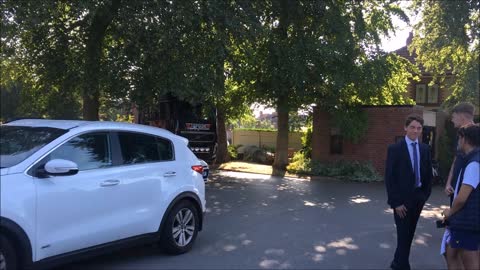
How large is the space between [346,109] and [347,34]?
3.06 metres

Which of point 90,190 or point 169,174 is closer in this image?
point 90,190

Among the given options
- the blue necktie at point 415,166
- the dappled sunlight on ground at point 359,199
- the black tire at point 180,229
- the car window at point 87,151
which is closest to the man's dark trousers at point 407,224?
the blue necktie at point 415,166

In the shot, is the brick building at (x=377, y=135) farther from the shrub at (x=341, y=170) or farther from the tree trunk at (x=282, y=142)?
the tree trunk at (x=282, y=142)

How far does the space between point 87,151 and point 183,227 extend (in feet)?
5.98

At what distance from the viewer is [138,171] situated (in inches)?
244

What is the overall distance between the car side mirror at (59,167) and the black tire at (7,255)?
2.37ft

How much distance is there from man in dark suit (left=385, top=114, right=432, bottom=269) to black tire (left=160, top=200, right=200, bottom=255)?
2.60m

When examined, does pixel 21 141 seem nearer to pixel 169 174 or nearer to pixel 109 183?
pixel 109 183

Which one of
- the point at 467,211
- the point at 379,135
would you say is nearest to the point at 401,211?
the point at 467,211

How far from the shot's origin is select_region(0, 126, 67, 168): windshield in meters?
5.08

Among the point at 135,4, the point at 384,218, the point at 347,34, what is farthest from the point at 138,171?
the point at 347,34

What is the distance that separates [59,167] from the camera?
197 inches

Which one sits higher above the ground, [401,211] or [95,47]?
[95,47]

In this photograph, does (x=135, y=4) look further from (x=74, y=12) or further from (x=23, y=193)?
(x=23, y=193)
